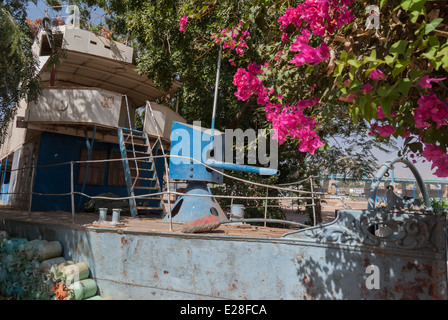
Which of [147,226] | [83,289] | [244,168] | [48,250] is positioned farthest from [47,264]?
[244,168]

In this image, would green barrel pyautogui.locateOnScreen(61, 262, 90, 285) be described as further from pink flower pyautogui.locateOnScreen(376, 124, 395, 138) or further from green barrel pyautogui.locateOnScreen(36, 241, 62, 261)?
pink flower pyautogui.locateOnScreen(376, 124, 395, 138)

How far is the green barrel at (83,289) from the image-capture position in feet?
18.4

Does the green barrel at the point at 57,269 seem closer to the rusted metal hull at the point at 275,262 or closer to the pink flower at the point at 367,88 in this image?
the rusted metal hull at the point at 275,262

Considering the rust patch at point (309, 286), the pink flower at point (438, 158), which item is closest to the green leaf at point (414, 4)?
the pink flower at point (438, 158)

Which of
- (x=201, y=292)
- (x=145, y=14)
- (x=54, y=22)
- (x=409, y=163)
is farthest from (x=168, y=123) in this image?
(x=409, y=163)

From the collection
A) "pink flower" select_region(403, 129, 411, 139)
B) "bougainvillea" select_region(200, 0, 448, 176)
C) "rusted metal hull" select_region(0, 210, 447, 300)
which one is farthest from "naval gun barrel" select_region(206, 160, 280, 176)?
"pink flower" select_region(403, 129, 411, 139)

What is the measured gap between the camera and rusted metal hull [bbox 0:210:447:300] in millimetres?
3500

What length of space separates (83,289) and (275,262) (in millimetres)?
3433

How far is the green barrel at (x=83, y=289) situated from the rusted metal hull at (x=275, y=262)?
142 millimetres

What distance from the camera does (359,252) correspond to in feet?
12.6

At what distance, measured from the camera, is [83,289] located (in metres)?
5.71

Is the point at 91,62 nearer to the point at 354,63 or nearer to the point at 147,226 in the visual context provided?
the point at 147,226

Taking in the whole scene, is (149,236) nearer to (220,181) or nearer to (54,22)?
(220,181)

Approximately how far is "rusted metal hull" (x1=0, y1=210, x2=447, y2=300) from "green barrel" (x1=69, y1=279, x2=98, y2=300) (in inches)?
5.6
